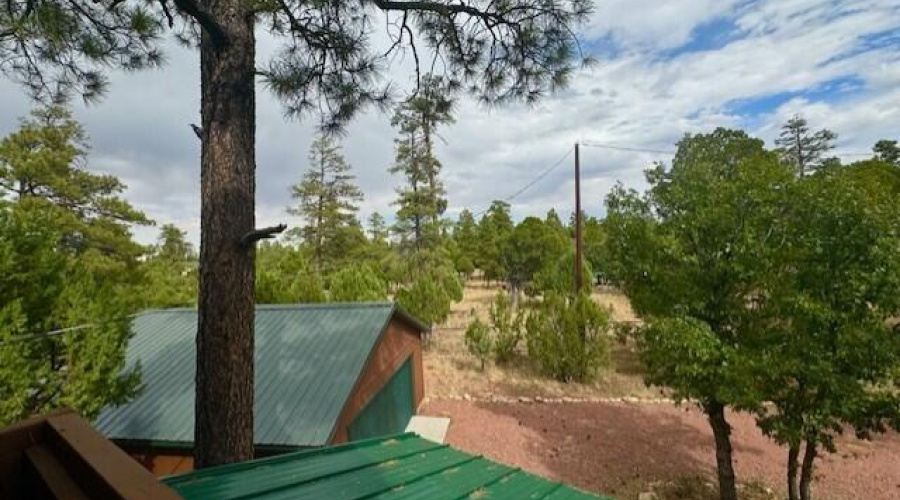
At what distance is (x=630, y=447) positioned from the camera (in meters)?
9.91

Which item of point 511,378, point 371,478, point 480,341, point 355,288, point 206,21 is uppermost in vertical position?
point 206,21

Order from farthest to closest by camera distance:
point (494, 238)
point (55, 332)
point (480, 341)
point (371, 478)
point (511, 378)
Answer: point (494, 238)
point (480, 341)
point (511, 378)
point (55, 332)
point (371, 478)

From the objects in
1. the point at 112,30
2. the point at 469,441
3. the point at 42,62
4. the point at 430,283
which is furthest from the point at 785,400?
the point at 430,283

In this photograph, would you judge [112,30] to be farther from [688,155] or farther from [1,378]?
[688,155]

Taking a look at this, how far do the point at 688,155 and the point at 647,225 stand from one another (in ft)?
68.3

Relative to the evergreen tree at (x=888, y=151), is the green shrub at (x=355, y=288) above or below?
below

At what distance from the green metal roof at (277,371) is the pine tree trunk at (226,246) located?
3326 mm

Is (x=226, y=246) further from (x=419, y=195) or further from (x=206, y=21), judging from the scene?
(x=419, y=195)

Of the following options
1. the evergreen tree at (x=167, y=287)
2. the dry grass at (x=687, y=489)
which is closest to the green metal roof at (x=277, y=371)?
the dry grass at (x=687, y=489)

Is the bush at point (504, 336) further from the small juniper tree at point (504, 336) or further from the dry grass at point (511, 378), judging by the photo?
the dry grass at point (511, 378)

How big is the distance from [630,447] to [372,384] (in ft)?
19.4

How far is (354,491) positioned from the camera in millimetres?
2656

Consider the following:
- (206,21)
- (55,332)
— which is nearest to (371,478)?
(206,21)

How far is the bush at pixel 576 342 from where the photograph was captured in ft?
46.2
